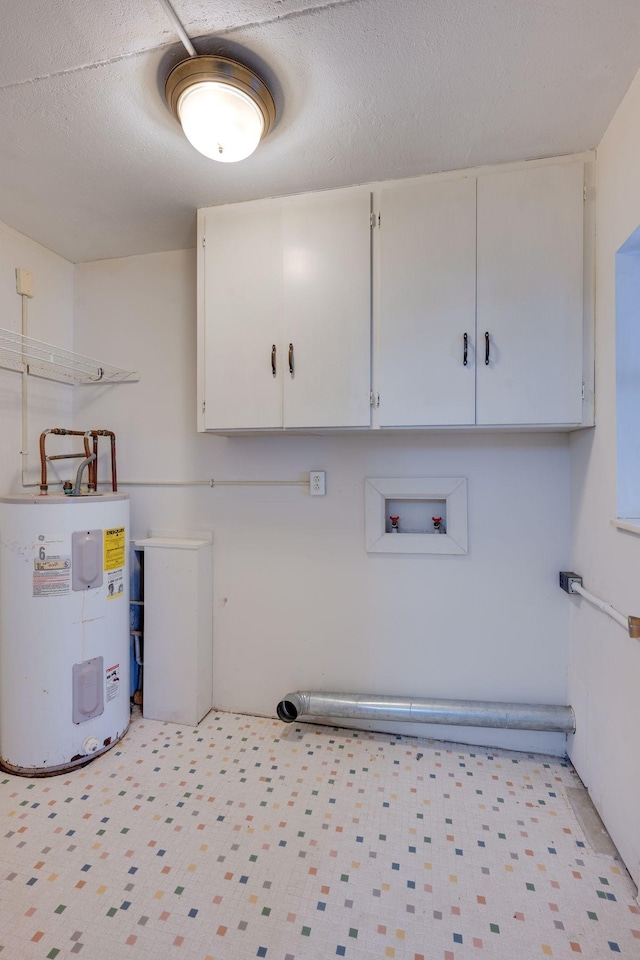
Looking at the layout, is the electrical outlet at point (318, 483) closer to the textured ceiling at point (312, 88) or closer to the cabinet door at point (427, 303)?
the cabinet door at point (427, 303)

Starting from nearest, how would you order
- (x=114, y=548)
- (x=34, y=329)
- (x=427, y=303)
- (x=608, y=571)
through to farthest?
(x=608, y=571)
(x=427, y=303)
(x=114, y=548)
(x=34, y=329)

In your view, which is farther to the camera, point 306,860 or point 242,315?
point 242,315

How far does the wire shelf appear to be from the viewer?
1.76 metres

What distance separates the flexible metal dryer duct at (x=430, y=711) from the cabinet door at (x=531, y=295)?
3.46 feet

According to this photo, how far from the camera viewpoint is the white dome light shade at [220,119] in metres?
1.06

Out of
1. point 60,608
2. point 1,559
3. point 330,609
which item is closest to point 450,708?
point 330,609

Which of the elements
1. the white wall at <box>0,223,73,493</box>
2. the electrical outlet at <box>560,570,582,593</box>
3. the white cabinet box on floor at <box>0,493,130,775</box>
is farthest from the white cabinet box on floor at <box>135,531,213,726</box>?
the electrical outlet at <box>560,570,582,593</box>

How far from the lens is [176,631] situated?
1.81m

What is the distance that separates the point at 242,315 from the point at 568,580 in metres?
1.53

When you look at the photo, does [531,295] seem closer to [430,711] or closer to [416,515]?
[416,515]

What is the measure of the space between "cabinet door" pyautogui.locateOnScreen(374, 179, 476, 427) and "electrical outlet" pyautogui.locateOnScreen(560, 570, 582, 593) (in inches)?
27.6

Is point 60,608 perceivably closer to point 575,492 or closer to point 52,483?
point 52,483

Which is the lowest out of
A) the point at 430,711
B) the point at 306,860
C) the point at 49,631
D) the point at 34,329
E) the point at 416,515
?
the point at 306,860

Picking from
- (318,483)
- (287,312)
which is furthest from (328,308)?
(318,483)
